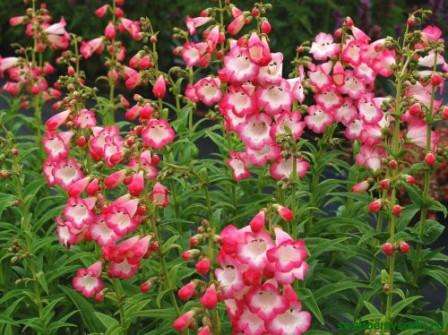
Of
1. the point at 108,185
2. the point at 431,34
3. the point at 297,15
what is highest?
the point at 431,34

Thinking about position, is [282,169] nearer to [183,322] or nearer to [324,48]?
[324,48]

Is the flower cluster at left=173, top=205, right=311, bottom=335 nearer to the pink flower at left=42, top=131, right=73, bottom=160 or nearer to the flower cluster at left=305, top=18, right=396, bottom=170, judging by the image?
the flower cluster at left=305, top=18, right=396, bottom=170

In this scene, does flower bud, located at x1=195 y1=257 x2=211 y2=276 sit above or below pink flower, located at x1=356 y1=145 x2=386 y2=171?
above

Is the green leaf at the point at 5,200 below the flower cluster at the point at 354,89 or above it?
below

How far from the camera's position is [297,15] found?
28.9 feet

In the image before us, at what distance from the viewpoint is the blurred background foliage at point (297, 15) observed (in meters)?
8.88

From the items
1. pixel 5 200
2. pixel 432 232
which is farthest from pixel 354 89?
pixel 5 200

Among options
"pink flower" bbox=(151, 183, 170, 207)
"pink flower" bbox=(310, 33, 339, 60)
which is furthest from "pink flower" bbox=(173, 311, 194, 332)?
"pink flower" bbox=(310, 33, 339, 60)

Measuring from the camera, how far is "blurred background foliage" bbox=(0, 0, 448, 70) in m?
8.88

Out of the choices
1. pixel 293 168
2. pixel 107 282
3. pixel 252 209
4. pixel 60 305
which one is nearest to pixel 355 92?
pixel 293 168

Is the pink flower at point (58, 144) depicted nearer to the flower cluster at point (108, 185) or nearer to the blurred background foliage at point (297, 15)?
the flower cluster at point (108, 185)

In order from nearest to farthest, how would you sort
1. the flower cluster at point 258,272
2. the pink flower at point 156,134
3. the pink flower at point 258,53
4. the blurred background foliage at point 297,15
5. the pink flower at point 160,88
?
the flower cluster at point 258,272
the pink flower at point 258,53
the pink flower at point 156,134
the pink flower at point 160,88
the blurred background foliage at point 297,15

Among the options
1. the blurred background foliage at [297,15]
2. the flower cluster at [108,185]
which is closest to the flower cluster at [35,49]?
the flower cluster at [108,185]

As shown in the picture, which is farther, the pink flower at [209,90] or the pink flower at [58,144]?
the pink flower at [209,90]
